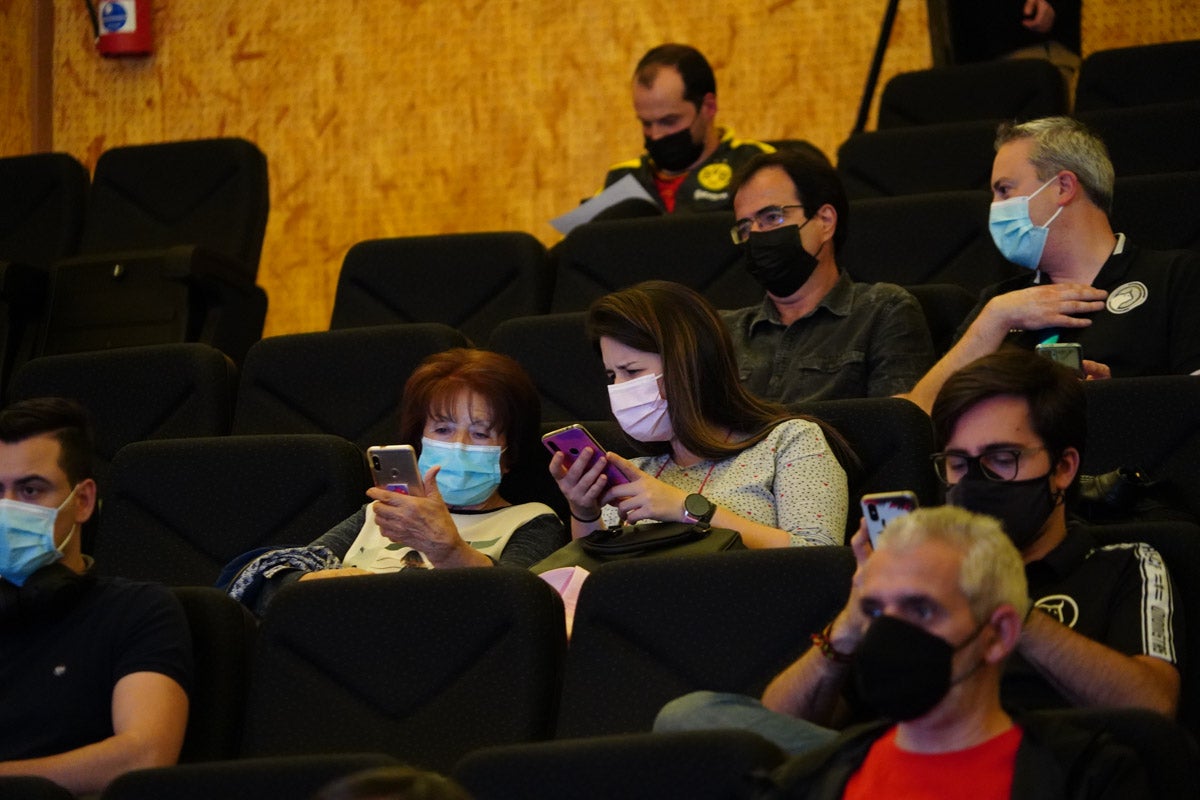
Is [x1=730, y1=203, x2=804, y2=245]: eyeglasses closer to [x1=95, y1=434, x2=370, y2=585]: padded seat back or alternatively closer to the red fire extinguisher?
[x1=95, y1=434, x2=370, y2=585]: padded seat back

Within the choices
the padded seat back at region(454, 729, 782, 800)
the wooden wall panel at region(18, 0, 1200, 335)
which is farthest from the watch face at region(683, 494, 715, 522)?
the wooden wall panel at region(18, 0, 1200, 335)

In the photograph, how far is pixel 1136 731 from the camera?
165 cm

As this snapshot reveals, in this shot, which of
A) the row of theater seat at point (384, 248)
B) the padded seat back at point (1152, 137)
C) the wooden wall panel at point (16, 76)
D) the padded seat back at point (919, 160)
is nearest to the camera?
the row of theater seat at point (384, 248)

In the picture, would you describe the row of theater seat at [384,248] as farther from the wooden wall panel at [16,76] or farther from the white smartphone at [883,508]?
the white smartphone at [883,508]

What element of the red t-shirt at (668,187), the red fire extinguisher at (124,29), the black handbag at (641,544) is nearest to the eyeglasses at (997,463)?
the black handbag at (641,544)

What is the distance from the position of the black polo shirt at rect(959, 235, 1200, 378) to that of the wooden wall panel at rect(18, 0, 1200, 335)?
8.06ft

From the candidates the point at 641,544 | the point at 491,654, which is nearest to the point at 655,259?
the point at 641,544

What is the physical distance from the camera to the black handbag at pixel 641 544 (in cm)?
237

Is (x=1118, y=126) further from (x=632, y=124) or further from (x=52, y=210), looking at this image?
(x=52, y=210)

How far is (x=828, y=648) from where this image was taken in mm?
1896

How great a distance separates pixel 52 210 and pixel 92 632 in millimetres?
2642

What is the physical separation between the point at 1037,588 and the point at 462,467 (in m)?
1.00

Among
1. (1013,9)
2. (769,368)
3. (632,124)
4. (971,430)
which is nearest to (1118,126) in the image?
(1013,9)

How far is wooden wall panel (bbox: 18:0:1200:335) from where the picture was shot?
5273 mm
